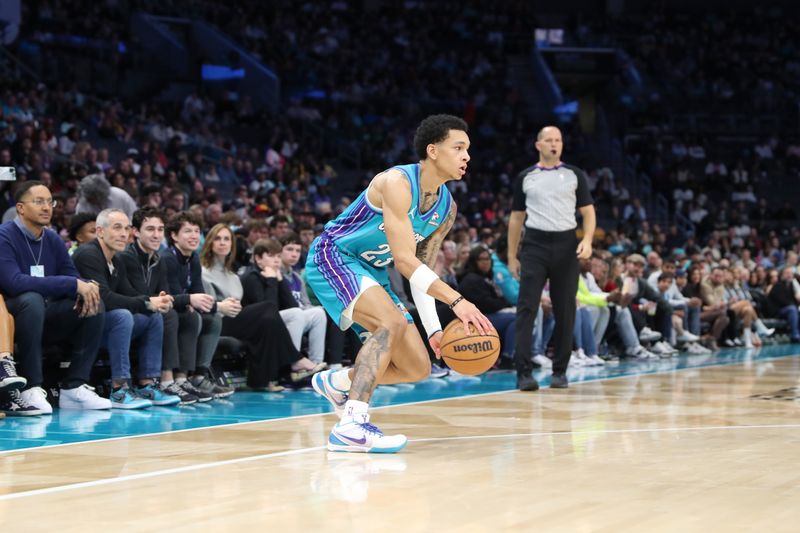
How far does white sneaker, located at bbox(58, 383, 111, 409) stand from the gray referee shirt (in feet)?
11.7

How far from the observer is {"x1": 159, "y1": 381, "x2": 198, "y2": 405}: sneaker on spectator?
26.3 ft

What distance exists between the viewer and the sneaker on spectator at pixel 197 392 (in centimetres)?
813

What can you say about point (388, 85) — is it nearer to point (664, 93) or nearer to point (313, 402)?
point (664, 93)

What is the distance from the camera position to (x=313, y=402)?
8164 millimetres

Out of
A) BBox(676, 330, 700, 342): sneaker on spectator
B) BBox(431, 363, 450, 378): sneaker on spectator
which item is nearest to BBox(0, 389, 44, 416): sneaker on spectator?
BBox(431, 363, 450, 378): sneaker on spectator

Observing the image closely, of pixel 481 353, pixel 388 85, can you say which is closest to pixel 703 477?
pixel 481 353

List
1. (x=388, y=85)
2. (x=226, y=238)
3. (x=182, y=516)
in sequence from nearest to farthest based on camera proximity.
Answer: (x=182, y=516) < (x=226, y=238) < (x=388, y=85)

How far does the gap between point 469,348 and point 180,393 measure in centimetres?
342

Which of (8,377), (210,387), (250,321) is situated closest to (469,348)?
(8,377)

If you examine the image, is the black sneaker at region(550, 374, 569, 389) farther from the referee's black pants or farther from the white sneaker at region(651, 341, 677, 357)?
the white sneaker at region(651, 341, 677, 357)

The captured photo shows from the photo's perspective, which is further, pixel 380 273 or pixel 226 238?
pixel 226 238

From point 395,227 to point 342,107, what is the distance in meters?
21.5

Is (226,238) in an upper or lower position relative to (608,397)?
upper

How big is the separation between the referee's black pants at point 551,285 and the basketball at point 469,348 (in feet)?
12.1
